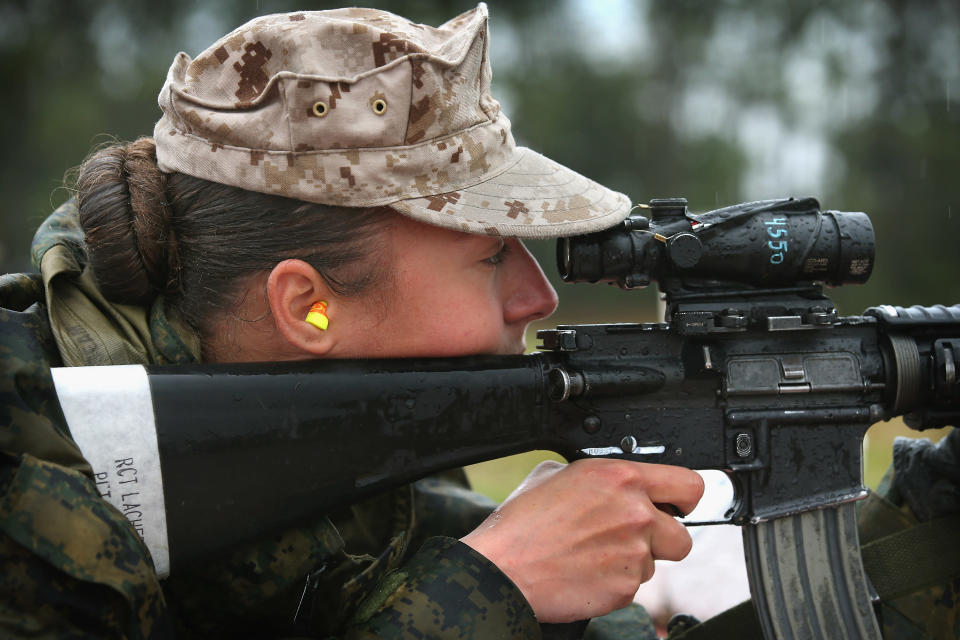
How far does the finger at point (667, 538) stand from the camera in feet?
5.86

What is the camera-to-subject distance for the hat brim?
1.74 metres

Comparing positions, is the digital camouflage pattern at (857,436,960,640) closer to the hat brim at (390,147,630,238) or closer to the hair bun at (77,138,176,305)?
the hat brim at (390,147,630,238)

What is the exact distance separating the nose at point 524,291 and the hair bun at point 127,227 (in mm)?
714

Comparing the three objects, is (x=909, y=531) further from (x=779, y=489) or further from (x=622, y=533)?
(x=622, y=533)

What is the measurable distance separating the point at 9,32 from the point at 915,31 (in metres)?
20.2

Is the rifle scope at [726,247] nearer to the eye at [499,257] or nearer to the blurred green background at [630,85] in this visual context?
the eye at [499,257]

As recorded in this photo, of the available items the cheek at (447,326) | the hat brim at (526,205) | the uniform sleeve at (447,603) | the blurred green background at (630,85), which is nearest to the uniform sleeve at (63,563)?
the uniform sleeve at (447,603)

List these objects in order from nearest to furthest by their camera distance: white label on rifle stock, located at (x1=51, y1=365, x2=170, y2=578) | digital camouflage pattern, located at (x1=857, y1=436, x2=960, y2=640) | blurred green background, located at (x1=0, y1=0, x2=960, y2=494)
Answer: white label on rifle stock, located at (x1=51, y1=365, x2=170, y2=578) → digital camouflage pattern, located at (x1=857, y1=436, x2=960, y2=640) → blurred green background, located at (x1=0, y1=0, x2=960, y2=494)

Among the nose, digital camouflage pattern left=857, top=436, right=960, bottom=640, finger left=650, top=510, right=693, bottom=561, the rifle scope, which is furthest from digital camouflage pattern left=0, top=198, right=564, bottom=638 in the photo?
digital camouflage pattern left=857, top=436, right=960, bottom=640

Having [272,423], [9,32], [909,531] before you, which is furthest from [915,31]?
[9,32]

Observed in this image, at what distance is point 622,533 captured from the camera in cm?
174

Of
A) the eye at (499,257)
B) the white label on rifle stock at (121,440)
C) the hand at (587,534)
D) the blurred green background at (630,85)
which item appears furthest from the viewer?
the blurred green background at (630,85)

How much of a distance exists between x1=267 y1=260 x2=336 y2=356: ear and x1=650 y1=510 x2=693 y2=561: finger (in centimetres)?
76

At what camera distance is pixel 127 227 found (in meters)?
1.79
